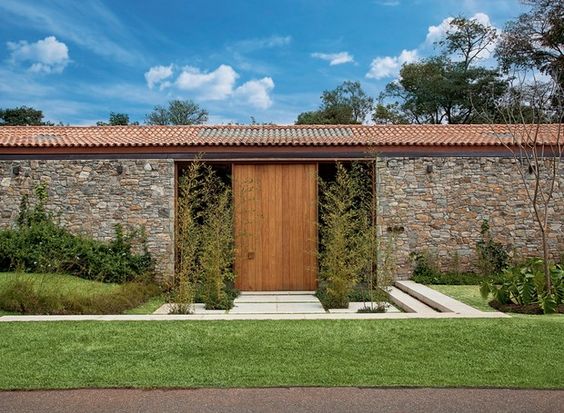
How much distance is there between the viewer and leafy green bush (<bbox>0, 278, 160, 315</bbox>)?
8.52m

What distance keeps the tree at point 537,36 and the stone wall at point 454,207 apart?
15376 millimetres

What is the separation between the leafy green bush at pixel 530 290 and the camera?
8.23 metres

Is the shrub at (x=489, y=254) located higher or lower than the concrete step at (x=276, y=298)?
higher

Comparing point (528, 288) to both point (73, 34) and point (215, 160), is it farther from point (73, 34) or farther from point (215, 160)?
point (73, 34)

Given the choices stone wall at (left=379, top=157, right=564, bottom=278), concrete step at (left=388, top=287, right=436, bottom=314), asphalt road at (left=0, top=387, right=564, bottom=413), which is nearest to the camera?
asphalt road at (left=0, top=387, right=564, bottom=413)

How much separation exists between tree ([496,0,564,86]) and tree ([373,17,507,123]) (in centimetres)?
329

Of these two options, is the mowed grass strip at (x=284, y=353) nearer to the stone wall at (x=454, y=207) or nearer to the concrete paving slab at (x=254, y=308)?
the concrete paving slab at (x=254, y=308)

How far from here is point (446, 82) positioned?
33.5 meters

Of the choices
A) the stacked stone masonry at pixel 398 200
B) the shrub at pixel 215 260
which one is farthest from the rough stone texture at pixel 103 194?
the shrub at pixel 215 260

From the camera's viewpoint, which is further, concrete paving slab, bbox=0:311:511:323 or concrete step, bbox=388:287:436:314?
concrete step, bbox=388:287:436:314

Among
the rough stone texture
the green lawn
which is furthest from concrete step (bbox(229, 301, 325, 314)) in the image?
the rough stone texture

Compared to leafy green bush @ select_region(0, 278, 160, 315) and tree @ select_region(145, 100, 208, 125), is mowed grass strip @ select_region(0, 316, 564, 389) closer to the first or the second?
leafy green bush @ select_region(0, 278, 160, 315)

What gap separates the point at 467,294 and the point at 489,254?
2743 millimetres

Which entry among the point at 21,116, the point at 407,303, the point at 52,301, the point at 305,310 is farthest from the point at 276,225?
the point at 21,116
